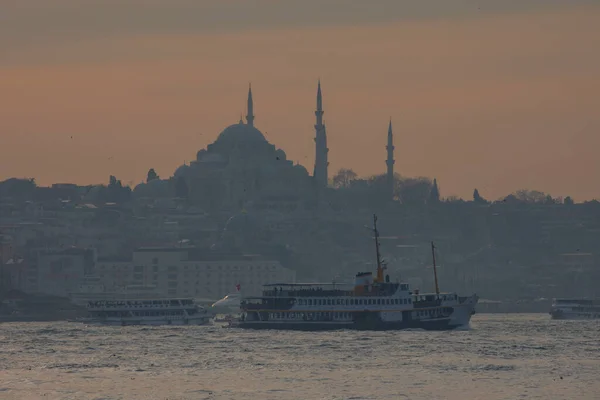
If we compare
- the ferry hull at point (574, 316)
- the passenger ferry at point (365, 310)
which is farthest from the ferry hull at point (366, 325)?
the ferry hull at point (574, 316)

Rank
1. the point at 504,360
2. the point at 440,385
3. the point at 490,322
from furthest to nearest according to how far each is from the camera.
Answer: the point at 490,322 → the point at 504,360 → the point at 440,385

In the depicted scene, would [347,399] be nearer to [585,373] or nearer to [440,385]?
[440,385]

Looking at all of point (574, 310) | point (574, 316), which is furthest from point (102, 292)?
point (574, 316)

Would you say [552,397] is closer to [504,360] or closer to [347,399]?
[347,399]

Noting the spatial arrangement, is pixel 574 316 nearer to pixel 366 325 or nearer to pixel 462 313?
pixel 462 313

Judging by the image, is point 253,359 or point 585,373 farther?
point 253,359

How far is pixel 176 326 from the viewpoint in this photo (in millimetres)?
122500

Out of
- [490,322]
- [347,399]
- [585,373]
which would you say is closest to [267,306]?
[490,322]

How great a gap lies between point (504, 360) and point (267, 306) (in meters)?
27.6

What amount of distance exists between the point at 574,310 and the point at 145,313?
31786 millimetres

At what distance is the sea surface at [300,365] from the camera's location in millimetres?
75125

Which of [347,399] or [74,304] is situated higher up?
[74,304]

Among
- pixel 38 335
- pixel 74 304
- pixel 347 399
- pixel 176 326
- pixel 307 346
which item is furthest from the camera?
pixel 74 304

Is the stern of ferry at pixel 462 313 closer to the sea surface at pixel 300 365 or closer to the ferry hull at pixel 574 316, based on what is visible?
the sea surface at pixel 300 365
